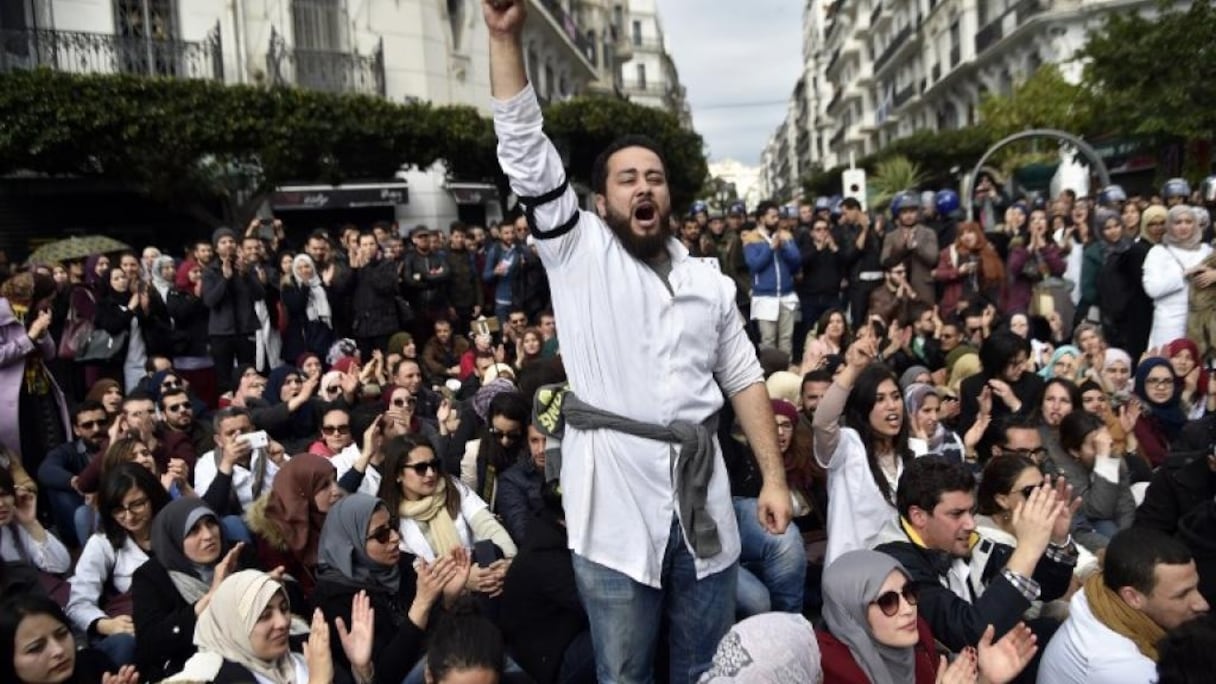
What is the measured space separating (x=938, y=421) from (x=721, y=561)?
3310 millimetres

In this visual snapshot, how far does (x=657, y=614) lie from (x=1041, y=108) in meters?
27.2

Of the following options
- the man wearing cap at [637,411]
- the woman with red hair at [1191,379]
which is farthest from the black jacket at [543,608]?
the woman with red hair at [1191,379]

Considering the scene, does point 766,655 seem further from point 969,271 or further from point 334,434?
point 969,271

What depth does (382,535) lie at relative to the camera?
4.19 m

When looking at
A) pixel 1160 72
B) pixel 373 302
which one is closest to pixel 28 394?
pixel 373 302

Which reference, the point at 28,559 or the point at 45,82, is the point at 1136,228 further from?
the point at 45,82

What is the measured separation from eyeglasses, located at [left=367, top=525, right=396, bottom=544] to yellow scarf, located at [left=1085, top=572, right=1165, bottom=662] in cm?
263

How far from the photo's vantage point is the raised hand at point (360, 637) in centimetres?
369

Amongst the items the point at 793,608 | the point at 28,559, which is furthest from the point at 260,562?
the point at 793,608

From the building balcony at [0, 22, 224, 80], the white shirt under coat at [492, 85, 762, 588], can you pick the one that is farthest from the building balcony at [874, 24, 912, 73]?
the white shirt under coat at [492, 85, 762, 588]

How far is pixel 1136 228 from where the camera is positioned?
9.83m

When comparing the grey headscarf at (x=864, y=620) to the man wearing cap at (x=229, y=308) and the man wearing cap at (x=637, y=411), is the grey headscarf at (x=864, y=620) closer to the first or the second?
the man wearing cap at (x=637, y=411)

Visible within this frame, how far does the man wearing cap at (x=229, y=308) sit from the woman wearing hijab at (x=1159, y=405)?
23.0 feet

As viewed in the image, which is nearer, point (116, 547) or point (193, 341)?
point (116, 547)
